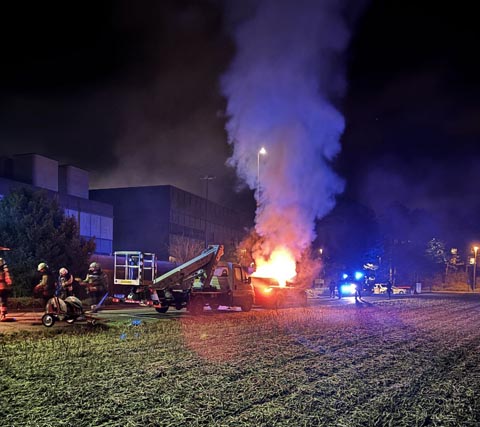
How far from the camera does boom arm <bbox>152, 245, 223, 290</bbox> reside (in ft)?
71.8

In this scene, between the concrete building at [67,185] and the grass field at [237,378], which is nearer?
the grass field at [237,378]

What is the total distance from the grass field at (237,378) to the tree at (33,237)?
44.3 feet

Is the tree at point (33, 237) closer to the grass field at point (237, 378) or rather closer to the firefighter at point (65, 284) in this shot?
the firefighter at point (65, 284)

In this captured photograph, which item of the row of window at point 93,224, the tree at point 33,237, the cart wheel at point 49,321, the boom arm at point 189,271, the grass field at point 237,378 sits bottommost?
the grass field at point 237,378

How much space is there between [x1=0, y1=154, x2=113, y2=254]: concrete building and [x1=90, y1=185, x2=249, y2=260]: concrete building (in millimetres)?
12324

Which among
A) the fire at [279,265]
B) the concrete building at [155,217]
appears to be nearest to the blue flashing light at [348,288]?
the fire at [279,265]

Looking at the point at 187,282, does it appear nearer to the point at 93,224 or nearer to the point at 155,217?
the point at 93,224

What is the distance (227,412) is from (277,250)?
973 inches

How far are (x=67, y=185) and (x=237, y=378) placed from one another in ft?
165

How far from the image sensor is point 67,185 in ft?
184

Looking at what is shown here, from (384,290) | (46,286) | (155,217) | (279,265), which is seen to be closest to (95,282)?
(46,286)

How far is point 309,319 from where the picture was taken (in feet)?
68.1

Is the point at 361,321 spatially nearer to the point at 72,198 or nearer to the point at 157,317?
the point at 157,317

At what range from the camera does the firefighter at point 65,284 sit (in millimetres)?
16734
